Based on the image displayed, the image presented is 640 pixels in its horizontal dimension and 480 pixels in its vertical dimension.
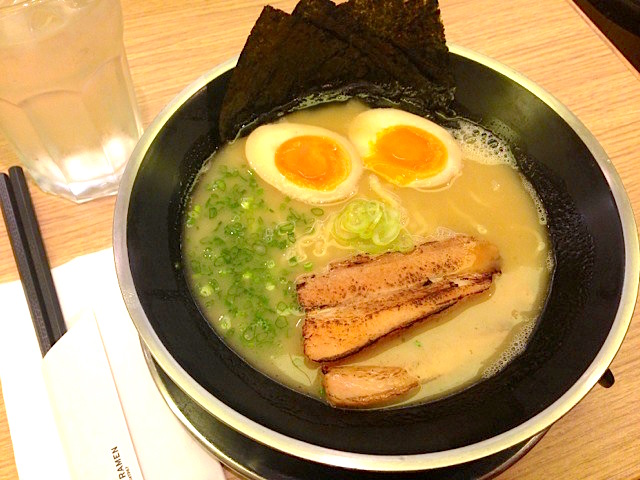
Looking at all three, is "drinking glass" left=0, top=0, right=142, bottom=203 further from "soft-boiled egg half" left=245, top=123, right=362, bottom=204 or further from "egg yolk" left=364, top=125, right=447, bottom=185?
"egg yolk" left=364, top=125, right=447, bottom=185

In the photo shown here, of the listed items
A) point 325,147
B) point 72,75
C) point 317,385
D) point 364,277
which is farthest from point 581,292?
point 72,75

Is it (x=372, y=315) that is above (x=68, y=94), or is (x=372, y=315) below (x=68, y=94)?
below

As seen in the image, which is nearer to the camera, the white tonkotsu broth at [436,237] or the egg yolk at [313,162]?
the white tonkotsu broth at [436,237]

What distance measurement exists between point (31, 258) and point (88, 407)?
1.23 ft

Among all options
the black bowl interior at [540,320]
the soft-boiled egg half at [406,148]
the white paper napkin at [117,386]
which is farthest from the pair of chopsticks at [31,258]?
the soft-boiled egg half at [406,148]

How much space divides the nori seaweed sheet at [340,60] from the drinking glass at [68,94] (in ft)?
0.87

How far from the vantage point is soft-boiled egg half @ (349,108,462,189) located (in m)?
1.40

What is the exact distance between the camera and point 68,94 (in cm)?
122

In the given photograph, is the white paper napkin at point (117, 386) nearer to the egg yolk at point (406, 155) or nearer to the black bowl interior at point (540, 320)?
the black bowl interior at point (540, 320)

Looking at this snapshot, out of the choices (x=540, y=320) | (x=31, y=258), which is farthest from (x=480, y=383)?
(x=31, y=258)

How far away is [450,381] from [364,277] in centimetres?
26

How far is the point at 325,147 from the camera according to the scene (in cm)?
141

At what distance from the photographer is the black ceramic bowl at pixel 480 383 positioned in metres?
0.90

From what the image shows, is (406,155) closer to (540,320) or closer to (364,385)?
(540,320)
